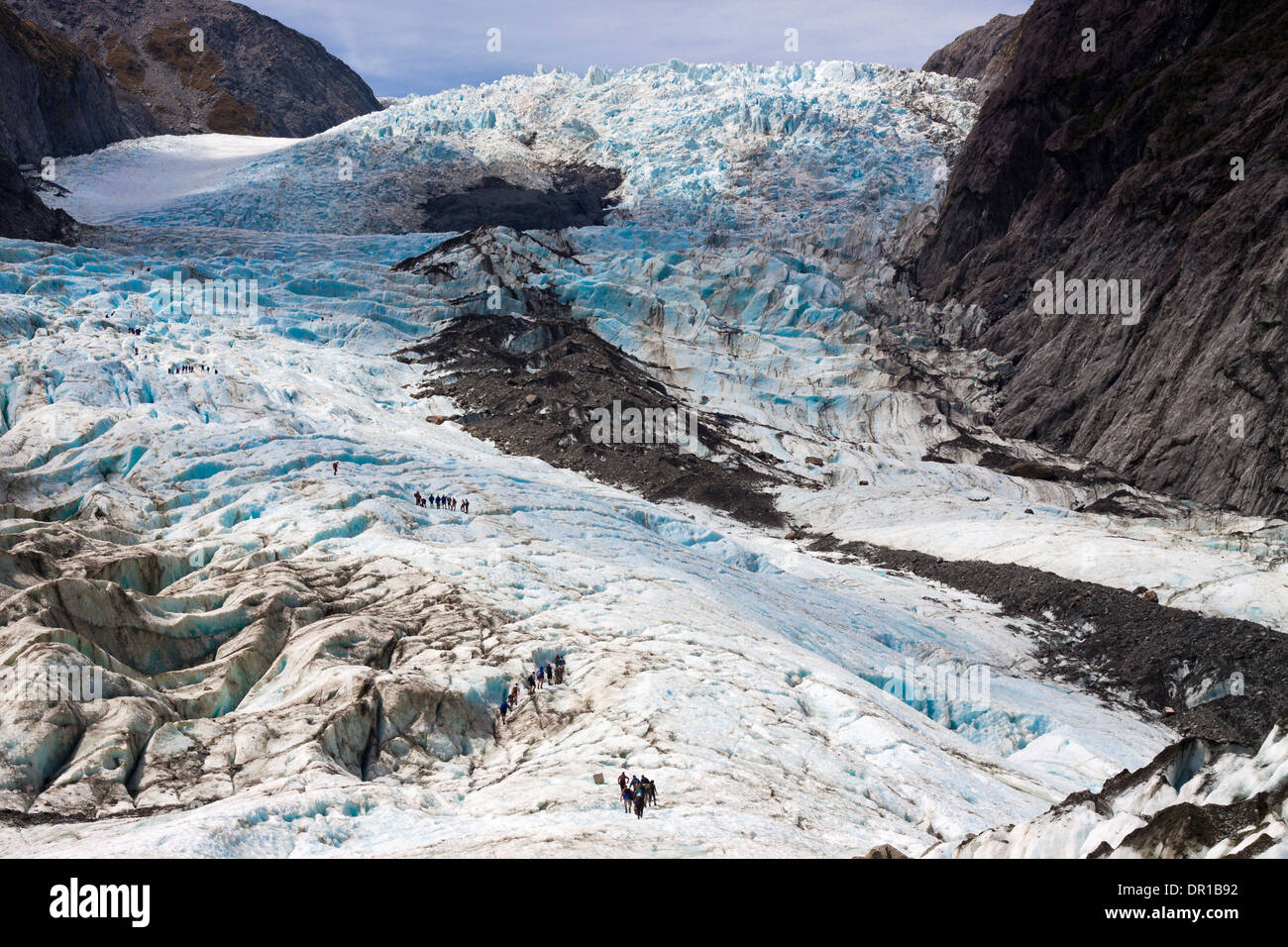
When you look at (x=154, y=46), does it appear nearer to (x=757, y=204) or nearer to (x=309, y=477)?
(x=757, y=204)

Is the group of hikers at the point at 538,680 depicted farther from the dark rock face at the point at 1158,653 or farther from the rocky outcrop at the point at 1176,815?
the dark rock face at the point at 1158,653

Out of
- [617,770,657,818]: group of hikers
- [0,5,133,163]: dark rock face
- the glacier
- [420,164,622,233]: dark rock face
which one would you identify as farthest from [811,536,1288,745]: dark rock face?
[0,5,133,163]: dark rock face

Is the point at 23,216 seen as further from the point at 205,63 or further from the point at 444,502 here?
the point at 205,63

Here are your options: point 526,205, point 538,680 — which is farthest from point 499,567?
point 526,205

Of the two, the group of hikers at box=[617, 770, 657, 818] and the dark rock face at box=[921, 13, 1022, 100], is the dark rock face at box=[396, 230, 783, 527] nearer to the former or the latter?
the group of hikers at box=[617, 770, 657, 818]

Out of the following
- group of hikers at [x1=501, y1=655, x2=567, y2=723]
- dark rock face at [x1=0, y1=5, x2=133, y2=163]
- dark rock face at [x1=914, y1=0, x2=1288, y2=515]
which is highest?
dark rock face at [x1=0, y1=5, x2=133, y2=163]

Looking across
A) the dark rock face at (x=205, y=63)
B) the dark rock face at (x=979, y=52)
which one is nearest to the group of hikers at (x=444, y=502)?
the dark rock face at (x=979, y=52)

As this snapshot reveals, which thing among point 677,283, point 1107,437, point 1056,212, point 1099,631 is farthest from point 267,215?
point 1099,631
